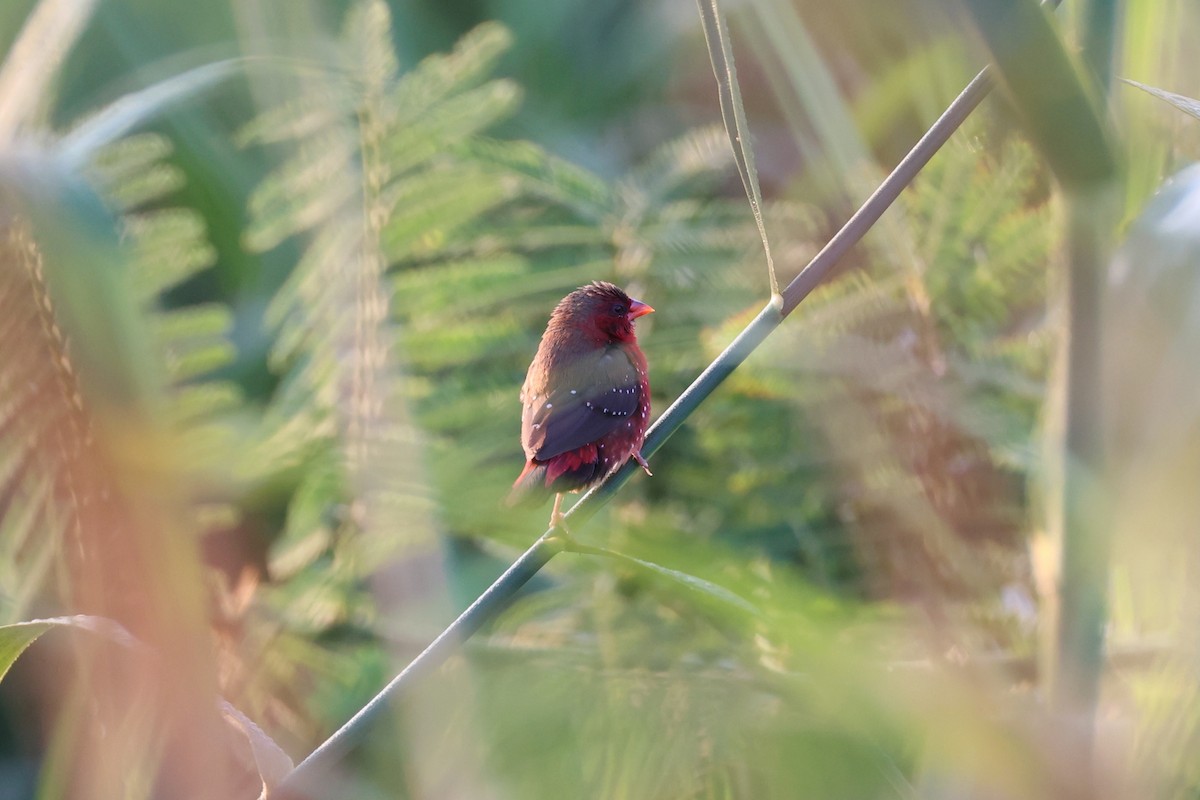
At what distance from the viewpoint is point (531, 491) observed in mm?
1182

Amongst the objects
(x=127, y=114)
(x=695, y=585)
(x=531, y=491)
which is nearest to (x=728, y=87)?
(x=695, y=585)

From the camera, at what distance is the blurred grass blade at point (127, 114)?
1110 millimetres

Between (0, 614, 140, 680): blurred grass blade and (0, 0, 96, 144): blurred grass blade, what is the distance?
529 mm

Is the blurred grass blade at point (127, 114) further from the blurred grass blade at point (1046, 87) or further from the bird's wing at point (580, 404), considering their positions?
the blurred grass blade at point (1046, 87)

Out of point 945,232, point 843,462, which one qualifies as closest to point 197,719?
point 843,462

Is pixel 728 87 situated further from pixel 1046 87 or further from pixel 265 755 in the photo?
pixel 265 755

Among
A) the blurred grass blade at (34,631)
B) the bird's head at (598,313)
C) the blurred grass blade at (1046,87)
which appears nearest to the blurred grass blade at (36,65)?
the blurred grass blade at (34,631)

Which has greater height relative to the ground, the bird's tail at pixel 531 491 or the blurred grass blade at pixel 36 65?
the blurred grass blade at pixel 36 65

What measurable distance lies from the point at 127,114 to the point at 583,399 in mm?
607

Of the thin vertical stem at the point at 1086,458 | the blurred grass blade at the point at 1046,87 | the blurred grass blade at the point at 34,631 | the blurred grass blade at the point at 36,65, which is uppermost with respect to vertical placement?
the blurred grass blade at the point at 36,65

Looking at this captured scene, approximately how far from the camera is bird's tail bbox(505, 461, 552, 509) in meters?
1.17

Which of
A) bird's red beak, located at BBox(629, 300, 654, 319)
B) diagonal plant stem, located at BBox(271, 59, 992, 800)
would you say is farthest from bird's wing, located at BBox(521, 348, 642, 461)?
diagonal plant stem, located at BBox(271, 59, 992, 800)

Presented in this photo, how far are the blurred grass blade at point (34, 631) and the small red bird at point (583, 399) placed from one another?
17.8 inches

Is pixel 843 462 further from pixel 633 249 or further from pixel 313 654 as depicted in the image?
pixel 313 654
